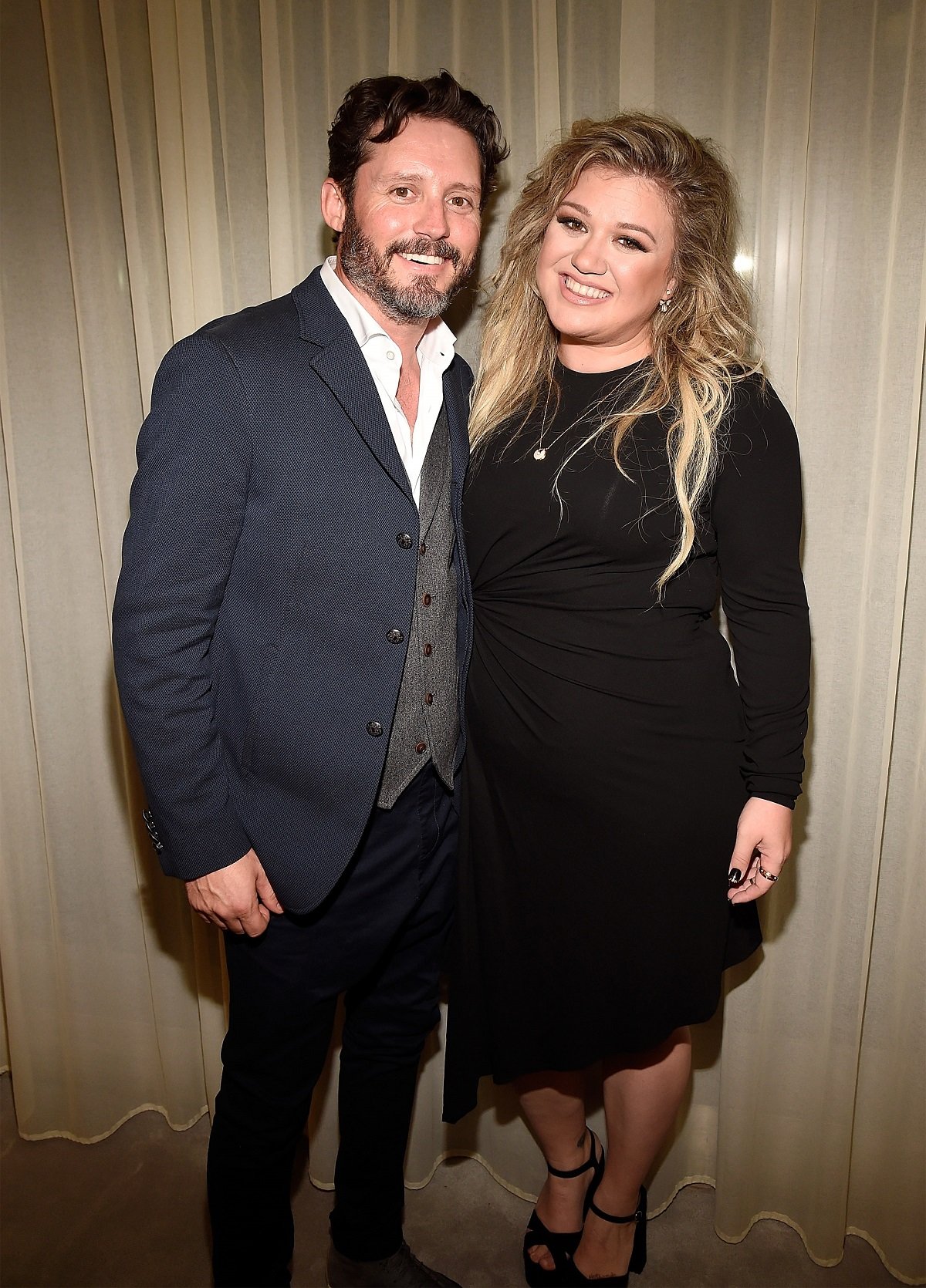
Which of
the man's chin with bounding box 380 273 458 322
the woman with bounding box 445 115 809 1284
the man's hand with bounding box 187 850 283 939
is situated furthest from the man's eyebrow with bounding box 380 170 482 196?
the man's hand with bounding box 187 850 283 939

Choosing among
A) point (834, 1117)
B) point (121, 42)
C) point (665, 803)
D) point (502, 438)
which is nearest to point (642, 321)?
point (502, 438)

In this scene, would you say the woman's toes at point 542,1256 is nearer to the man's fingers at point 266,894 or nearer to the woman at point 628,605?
the woman at point 628,605

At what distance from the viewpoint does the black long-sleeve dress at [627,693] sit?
62.7 inches

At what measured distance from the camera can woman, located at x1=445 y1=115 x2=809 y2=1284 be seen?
5.20 feet

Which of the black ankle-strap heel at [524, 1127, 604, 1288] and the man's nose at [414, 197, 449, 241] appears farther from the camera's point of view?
the black ankle-strap heel at [524, 1127, 604, 1288]

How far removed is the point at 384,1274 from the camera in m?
1.87

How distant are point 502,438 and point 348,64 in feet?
2.56

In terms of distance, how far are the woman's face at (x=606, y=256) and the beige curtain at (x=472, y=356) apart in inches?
10.8

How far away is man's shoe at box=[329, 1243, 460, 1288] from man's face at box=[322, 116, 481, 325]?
1.69m

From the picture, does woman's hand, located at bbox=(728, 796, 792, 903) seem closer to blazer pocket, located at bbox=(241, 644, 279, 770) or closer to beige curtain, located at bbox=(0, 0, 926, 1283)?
beige curtain, located at bbox=(0, 0, 926, 1283)

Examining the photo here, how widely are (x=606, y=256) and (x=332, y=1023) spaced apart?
133 cm

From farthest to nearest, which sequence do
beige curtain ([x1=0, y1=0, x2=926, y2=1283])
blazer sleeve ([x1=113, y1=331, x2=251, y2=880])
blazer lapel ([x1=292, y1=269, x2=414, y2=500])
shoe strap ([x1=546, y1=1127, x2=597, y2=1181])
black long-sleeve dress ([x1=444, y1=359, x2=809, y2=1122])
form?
shoe strap ([x1=546, y1=1127, x2=597, y2=1181]), beige curtain ([x1=0, y1=0, x2=926, y2=1283]), black long-sleeve dress ([x1=444, y1=359, x2=809, y2=1122]), blazer lapel ([x1=292, y1=269, x2=414, y2=500]), blazer sleeve ([x1=113, y1=331, x2=251, y2=880])

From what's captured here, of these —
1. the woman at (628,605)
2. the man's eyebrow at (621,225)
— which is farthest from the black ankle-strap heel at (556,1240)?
the man's eyebrow at (621,225)

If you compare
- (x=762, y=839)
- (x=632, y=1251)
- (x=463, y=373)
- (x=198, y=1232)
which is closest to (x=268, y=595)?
(x=463, y=373)
